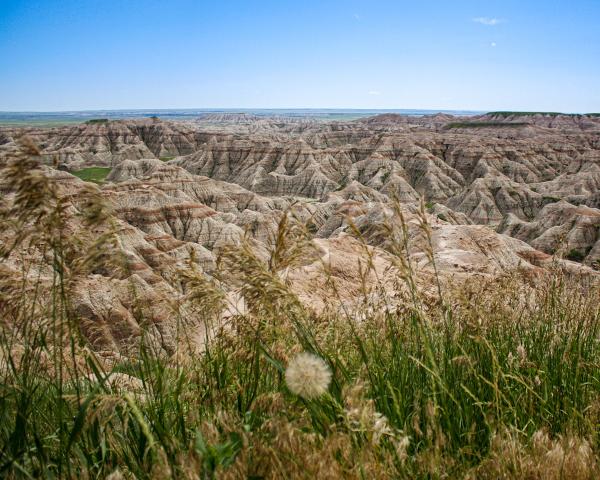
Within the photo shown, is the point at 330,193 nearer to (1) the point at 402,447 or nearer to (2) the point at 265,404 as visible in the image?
(2) the point at 265,404

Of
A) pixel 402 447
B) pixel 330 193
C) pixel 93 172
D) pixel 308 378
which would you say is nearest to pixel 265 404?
pixel 308 378

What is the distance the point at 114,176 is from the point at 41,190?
10225 centimetres

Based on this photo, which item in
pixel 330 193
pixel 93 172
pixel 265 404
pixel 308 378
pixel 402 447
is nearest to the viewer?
pixel 308 378

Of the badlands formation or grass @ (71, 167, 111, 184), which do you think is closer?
the badlands formation

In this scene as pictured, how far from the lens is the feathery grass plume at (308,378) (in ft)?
5.77

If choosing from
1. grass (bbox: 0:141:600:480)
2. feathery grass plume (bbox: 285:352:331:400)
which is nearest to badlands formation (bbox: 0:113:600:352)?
grass (bbox: 0:141:600:480)

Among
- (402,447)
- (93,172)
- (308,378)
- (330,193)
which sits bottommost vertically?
(93,172)

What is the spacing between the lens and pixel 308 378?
1795 millimetres

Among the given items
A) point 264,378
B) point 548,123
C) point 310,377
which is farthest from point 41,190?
point 548,123

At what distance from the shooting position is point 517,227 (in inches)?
2251

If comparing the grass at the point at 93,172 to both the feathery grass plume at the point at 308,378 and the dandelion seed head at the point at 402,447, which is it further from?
the dandelion seed head at the point at 402,447

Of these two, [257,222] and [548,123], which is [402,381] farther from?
[548,123]

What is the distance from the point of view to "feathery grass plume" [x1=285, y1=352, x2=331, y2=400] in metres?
1.76

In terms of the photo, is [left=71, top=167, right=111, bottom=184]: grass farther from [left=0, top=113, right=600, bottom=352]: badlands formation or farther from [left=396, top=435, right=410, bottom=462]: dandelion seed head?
[left=396, top=435, right=410, bottom=462]: dandelion seed head
